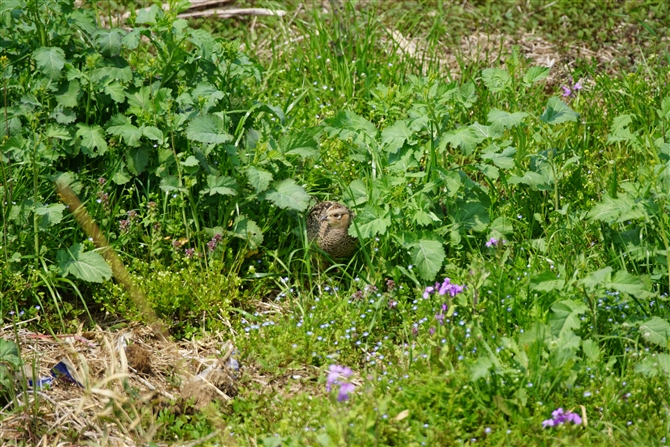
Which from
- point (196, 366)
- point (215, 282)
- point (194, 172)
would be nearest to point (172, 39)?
point (194, 172)

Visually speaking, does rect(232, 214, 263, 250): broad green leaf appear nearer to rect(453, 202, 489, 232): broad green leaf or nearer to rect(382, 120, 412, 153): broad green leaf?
rect(382, 120, 412, 153): broad green leaf

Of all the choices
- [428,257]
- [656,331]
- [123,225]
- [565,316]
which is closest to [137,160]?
[123,225]

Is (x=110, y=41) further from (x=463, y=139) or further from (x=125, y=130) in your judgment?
(x=463, y=139)

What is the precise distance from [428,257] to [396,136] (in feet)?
2.17

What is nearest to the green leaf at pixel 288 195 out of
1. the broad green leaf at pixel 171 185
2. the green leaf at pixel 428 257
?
the broad green leaf at pixel 171 185

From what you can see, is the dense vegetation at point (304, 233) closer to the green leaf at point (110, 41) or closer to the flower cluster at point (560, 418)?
the green leaf at point (110, 41)

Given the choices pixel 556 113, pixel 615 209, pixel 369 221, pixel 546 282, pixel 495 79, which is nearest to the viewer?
pixel 546 282

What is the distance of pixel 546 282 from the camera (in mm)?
3406

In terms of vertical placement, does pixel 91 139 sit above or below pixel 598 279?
above

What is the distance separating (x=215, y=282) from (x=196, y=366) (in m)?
0.48

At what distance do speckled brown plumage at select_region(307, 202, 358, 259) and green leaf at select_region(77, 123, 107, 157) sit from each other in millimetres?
1093

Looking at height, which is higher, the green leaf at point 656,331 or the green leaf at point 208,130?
the green leaf at point 208,130

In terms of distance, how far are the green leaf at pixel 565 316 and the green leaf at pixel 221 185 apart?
166cm

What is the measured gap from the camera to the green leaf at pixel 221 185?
13.3 ft
